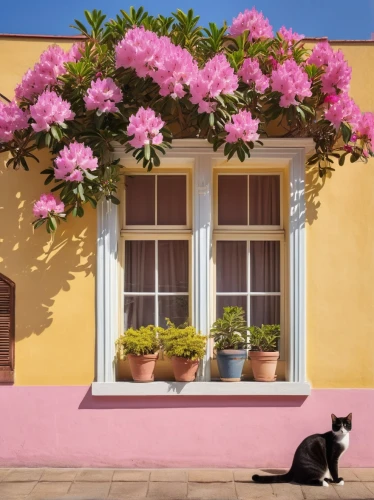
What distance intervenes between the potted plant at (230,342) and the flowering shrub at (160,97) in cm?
137

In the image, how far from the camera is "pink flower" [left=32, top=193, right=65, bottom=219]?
21.1ft

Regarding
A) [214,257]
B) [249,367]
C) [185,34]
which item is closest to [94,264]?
[214,257]

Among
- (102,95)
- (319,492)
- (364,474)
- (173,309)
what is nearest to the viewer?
(319,492)

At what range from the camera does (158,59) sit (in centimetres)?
618

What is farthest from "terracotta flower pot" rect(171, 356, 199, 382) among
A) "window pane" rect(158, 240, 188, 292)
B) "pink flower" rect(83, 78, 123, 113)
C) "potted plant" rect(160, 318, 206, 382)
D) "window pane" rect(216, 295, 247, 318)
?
"pink flower" rect(83, 78, 123, 113)

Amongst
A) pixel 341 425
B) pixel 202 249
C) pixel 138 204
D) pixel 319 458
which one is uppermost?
pixel 138 204

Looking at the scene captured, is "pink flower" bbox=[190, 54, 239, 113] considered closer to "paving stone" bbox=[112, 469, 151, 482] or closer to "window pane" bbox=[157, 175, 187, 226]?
"window pane" bbox=[157, 175, 187, 226]

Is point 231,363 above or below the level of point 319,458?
above

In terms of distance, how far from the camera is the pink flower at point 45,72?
21.0 ft

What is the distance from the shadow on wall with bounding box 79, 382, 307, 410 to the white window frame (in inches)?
3.6

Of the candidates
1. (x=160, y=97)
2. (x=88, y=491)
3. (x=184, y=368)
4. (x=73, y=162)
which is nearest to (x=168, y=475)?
(x=88, y=491)

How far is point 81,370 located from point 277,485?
1891 mm

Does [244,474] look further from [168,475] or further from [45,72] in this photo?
[45,72]

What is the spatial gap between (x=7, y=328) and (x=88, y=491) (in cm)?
159
